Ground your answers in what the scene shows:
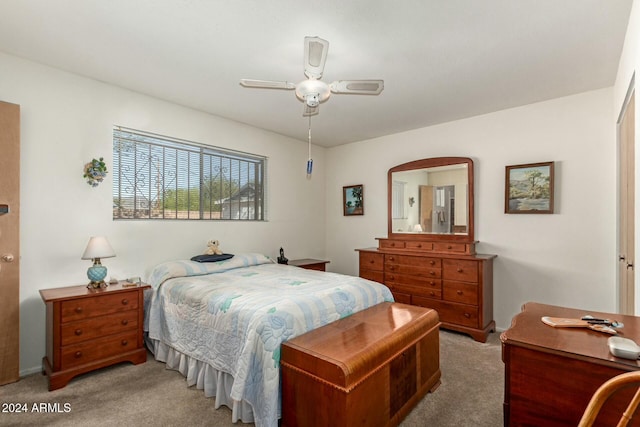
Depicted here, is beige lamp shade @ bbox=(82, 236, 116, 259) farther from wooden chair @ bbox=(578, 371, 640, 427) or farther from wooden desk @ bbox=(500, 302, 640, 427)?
wooden chair @ bbox=(578, 371, 640, 427)

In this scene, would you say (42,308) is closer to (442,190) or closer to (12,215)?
(12,215)

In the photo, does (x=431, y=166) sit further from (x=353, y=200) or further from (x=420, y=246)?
(x=353, y=200)

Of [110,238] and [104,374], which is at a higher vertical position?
[110,238]

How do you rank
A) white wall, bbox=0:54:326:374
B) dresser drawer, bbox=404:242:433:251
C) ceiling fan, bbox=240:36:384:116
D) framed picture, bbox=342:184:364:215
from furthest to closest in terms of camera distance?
framed picture, bbox=342:184:364:215
dresser drawer, bbox=404:242:433:251
white wall, bbox=0:54:326:374
ceiling fan, bbox=240:36:384:116

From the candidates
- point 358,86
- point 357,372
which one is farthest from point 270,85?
point 357,372

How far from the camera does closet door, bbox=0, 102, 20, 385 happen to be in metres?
2.42

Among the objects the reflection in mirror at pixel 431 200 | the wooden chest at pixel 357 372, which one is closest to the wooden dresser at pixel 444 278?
the reflection in mirror at pixel 431 200

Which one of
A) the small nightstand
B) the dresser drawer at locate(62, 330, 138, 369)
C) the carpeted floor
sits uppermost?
the small nightstand

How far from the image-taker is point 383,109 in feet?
11.9

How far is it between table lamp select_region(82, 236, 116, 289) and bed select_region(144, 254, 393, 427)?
45cm

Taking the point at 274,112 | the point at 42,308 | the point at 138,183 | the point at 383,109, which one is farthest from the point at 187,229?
the point at 383,109

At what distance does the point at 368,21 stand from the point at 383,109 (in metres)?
1.64

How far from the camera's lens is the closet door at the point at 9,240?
2422mm

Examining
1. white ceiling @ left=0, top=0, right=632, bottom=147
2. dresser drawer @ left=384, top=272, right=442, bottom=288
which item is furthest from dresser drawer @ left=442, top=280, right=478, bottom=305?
white ceiling @ left=0, top=0, right=632, bottom=147
